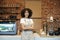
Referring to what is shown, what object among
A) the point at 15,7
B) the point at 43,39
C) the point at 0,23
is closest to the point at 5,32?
the point at 0,23

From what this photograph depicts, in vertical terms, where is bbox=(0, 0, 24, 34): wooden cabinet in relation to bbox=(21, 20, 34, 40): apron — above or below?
above

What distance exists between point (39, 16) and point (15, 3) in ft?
3.86

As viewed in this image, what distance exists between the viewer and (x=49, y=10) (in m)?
6.05

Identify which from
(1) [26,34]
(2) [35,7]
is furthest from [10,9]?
(1) [26,34]

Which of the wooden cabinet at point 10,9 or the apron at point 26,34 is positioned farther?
the wooden cabinet at point 10,9

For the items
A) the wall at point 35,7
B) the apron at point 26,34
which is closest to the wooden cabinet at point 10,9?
the wall at point 35,7

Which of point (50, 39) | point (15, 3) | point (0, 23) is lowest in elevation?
point (50, 39)

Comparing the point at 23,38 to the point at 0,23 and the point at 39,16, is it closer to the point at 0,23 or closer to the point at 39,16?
the point at 0,23

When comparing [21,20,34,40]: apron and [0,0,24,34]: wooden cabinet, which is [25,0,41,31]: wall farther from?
[21,20,34,40]: apron

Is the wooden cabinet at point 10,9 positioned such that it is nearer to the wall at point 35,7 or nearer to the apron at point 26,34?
the wall at point 35,7

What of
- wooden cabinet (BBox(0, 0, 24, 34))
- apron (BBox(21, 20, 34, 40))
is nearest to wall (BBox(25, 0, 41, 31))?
wooden cabinet (BBox(0, 0, 24, 34))

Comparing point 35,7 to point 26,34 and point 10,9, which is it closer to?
point 10,9

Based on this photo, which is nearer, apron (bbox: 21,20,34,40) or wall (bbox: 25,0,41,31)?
apron (bbox: 21,20,34,40)

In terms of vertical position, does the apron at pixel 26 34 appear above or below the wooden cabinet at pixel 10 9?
below
